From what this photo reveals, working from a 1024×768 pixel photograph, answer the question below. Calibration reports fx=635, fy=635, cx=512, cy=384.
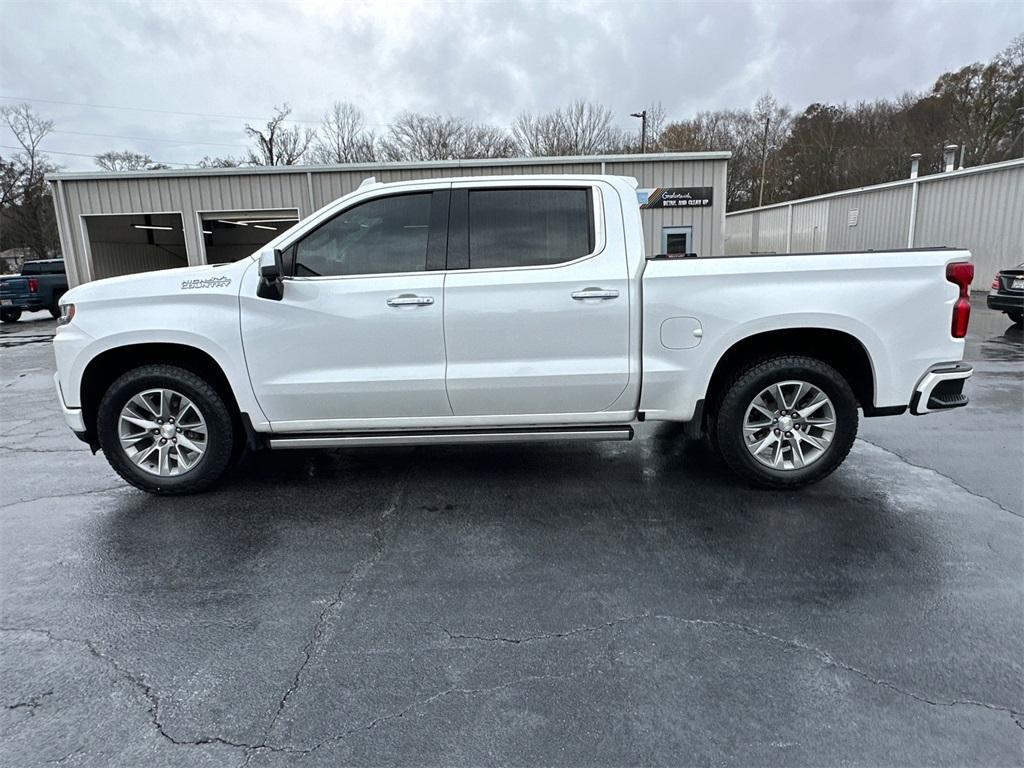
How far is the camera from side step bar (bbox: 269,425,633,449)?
418 centimetres

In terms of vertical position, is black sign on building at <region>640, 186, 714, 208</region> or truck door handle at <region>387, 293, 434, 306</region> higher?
black sign on building at <region>640, 186, 714, 208</region>

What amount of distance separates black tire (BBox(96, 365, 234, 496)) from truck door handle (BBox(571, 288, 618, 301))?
2469 millimetres

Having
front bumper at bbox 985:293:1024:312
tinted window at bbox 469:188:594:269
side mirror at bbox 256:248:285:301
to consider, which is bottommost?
front bumper at bbox 985:293:1024:312

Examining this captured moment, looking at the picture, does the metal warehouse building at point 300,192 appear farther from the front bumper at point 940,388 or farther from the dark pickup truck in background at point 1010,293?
the front bumper at point 940,388

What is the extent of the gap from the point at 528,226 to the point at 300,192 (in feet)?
48.8

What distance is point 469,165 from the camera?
1633 centimetres

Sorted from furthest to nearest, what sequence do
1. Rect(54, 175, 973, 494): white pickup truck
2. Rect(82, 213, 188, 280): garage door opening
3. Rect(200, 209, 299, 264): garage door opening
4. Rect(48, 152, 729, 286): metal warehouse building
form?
Rect(82, 213, 188, 280): garage door opening < Rect(200, 209, 299, 264): garage door opening < Rect(48, 152, 729, 286): metal warehouse building < Rect(54, 175, 973, 494): white pickup truck

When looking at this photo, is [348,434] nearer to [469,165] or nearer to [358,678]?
[358,678]

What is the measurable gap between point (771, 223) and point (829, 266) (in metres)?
32.7

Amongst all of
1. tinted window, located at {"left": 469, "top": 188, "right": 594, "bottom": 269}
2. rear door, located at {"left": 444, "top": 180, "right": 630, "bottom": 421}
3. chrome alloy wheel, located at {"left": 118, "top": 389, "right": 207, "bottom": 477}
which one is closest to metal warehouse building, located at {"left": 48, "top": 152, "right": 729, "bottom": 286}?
tinted window, located at {"left": 469, "top": 188, "right": 594, "bottom": 269}

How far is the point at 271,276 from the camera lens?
3906 mm

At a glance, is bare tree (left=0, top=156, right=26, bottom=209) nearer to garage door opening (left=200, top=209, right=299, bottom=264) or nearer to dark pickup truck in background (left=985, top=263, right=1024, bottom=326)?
garage door opening (left=200, top=209, right=299, bottom=264)

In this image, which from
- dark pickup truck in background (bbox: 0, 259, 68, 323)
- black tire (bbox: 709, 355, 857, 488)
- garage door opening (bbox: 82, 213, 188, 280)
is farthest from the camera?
garage door opening (bbox: 82, 213, 188, 280)

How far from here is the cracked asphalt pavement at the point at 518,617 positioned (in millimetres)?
2188
